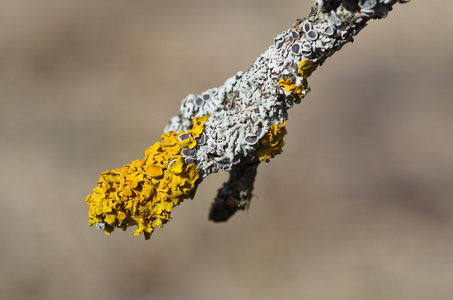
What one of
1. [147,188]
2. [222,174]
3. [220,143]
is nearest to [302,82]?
[220,143]

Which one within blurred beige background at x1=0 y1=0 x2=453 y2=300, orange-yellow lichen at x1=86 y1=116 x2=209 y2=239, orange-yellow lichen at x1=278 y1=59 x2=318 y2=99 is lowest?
orange-yellow lichen at x1=86 y1=116 x2=209 y2=239

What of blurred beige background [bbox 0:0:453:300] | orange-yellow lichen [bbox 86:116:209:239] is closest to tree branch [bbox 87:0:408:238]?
orange-yellow lichen [bbox 86:116:209:239]

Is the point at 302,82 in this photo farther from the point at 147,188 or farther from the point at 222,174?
the point at 222,174

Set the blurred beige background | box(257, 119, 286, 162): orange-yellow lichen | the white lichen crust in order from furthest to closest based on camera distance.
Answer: the blurred beige background < box(257, 119, 286, 162): orange-yellow lichen < the white lichen crust

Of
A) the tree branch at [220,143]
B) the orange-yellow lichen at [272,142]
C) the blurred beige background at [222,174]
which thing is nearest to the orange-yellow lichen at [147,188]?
the tree branch at [220,143]

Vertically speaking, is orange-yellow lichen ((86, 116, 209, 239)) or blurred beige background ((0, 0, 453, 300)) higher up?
blurred beige background ((0, 0, 453, 300))

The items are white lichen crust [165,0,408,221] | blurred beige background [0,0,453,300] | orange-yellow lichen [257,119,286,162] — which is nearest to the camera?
white lichen crust [165,0,408,221]

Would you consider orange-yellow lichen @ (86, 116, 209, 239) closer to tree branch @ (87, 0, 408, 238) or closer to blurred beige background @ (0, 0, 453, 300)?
tree branch @ (87, 0, 408, 238)
